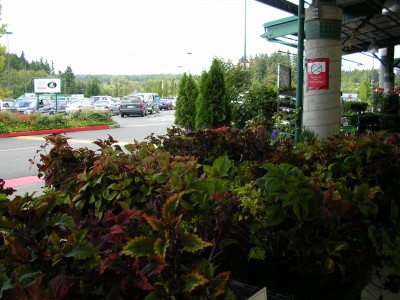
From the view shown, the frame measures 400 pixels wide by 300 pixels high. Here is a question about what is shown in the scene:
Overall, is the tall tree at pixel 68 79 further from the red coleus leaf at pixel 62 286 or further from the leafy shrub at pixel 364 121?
the red coleus leaf at pixel 62 286

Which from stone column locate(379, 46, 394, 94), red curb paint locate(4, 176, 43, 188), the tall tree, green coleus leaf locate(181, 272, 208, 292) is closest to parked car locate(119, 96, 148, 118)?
stone column locate(379, 46, 394, 94)

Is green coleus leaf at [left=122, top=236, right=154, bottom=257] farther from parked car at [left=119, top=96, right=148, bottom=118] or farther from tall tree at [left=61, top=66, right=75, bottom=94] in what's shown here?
tall tree at [left=61, top=66, right=75, bottom=94]

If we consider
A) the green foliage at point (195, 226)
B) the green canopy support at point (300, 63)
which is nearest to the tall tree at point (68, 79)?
the green canopy support at point (300, 63)

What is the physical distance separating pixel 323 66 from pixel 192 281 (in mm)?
5477

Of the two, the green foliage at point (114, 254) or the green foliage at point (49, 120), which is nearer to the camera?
the green foliage at point (114, 254)

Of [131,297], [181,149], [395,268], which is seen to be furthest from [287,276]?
[181,149]

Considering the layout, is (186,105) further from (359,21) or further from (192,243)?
(192,243)

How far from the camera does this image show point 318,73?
6.03m

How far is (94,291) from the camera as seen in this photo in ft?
3.80

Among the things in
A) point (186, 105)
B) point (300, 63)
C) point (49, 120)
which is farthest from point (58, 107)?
point (300, 63)

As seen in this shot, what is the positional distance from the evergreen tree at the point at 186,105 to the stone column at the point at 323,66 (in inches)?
224

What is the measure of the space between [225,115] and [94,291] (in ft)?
26.2

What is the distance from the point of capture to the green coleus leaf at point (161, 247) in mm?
1180

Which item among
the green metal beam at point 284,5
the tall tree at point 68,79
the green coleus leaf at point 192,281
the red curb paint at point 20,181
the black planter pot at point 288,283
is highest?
the tall tree at point 68,79
